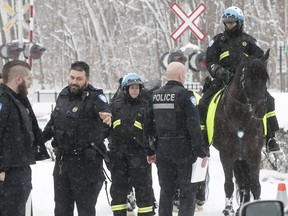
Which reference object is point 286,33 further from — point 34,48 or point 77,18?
point 34,48

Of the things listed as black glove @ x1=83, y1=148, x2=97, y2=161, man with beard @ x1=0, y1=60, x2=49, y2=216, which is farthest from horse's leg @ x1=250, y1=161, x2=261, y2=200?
man with beard @ x1=0, y1=60, x2=49, y2=216

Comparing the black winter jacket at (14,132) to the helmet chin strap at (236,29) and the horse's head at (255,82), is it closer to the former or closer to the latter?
the horse's head at (255,82)

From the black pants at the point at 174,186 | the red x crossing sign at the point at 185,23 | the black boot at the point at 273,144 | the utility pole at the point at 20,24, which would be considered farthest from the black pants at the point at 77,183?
the utility pole at the point at 20,24

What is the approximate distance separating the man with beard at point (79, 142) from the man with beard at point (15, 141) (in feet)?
1.57

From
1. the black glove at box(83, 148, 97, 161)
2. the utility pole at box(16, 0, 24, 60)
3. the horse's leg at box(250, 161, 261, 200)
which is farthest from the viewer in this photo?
the utility pole at box(16, 0, 24, 60)

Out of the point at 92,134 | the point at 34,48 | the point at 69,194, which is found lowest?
the point at 69,194

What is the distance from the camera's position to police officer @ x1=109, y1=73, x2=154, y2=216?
8.19 metres

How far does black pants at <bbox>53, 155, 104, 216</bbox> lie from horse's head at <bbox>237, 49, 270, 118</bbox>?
2.24 m

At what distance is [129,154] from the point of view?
322 inches

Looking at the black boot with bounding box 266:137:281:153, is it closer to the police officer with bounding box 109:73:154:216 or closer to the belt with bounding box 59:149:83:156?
the police officer with bounding box 109:73:154:216

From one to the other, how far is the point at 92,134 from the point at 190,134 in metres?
1.13

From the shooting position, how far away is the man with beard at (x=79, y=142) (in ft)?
22.5

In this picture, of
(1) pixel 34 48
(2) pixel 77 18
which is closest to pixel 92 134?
(1) pixel 34 48

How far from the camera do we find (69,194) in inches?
276
